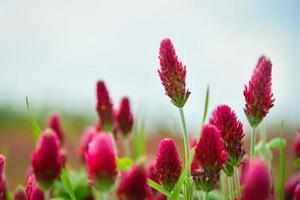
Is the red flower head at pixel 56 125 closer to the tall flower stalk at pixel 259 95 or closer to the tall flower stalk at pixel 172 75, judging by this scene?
the tall flower stalk at pixel 172 75

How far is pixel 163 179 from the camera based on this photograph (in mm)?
2119

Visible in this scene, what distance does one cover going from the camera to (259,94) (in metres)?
2.17

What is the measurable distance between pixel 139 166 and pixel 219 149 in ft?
1.21

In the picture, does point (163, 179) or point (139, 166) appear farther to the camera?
point (163, 179)

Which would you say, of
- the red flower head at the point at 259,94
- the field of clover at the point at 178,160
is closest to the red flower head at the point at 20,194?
the field of clover at the point at 178,160

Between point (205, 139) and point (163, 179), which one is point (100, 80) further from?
point (205, 139)

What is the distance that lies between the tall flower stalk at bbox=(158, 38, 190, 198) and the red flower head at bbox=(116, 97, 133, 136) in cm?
93

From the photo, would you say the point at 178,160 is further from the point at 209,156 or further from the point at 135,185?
the point at 135,185

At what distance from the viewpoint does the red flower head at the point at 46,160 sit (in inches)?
69.5

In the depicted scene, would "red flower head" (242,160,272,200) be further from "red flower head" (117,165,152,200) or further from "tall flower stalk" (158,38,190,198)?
"tall flower stalk" (158,38,190,198)

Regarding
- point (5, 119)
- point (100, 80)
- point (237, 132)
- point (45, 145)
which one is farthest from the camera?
point (5, 119)

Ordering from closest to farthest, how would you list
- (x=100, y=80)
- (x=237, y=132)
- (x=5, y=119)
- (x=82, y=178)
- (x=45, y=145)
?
1. (x=45, y=145)
2. (x=237, y=132)
3. (x=100, y=80)
4. (x=82, y=178)
5. (x=5, y=119)

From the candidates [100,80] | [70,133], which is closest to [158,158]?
[100,80]

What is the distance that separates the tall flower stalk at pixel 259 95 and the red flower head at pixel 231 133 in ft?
0.29
